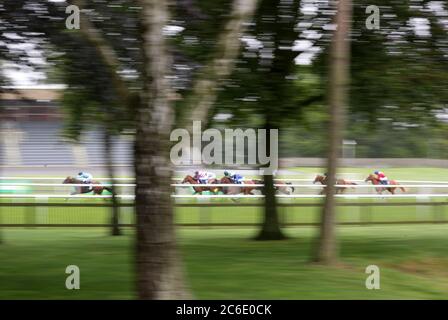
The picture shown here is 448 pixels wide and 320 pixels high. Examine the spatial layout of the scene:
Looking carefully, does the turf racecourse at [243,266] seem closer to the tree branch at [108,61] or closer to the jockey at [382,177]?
the tree branch at [108,61]

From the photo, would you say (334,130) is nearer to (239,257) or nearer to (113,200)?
(239,257)

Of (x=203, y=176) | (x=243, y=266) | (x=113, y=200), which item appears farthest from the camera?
(x=203, y=176)

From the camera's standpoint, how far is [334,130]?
11578mm

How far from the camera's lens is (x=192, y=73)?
12328mm

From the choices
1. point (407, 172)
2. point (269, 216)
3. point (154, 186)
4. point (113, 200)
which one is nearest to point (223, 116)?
point (269, 216)

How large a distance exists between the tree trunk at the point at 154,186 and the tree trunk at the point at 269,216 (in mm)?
9665

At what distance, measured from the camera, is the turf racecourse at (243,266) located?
31.3ft

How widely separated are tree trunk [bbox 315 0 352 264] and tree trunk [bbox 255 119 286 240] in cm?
527

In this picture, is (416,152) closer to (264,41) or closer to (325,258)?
(264,41)

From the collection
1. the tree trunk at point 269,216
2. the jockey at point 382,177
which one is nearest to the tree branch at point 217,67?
the tree trunk at point 269,216

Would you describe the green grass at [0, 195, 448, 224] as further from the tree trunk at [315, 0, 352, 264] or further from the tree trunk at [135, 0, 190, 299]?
the tree trunk at [135, 0, 190, 299]

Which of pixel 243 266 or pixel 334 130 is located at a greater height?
pixel 334 130

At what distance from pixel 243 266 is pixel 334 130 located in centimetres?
294
